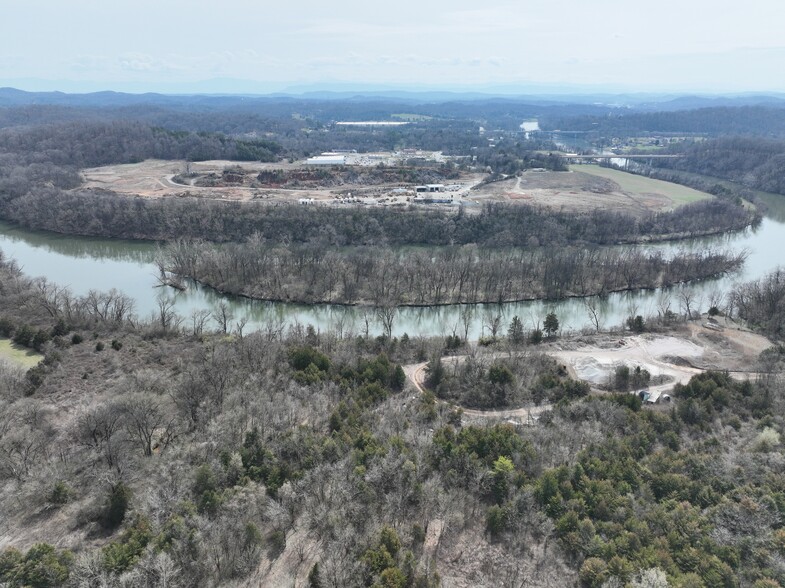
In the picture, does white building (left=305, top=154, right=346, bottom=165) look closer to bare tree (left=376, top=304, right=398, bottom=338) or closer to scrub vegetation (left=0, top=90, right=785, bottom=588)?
scrub vegetation (left=0, top=90, right=785, bottom=588)

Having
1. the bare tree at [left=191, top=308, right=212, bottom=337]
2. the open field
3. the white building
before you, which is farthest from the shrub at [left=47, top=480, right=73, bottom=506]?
the white building

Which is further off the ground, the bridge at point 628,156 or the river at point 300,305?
the bridge at point 628,156

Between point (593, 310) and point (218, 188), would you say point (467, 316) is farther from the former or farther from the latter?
point (218, 188)

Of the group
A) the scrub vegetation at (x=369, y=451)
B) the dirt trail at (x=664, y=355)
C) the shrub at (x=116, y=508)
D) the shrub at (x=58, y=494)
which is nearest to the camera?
the scrub vegetation at (x=369, y=451)

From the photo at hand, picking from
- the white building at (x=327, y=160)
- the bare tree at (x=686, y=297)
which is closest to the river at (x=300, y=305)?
the bare tree at (x=686, y=297)

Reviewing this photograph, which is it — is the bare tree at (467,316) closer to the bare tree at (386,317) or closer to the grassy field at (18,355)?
the bare tree at (386,317)

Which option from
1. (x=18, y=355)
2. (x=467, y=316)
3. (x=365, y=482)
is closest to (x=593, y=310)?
(x=467, y=316)

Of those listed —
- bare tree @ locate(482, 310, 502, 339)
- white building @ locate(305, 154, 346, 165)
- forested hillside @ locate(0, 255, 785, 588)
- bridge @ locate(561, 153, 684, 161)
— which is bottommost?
bare tree @ locate(482, 310, 502, 339)
